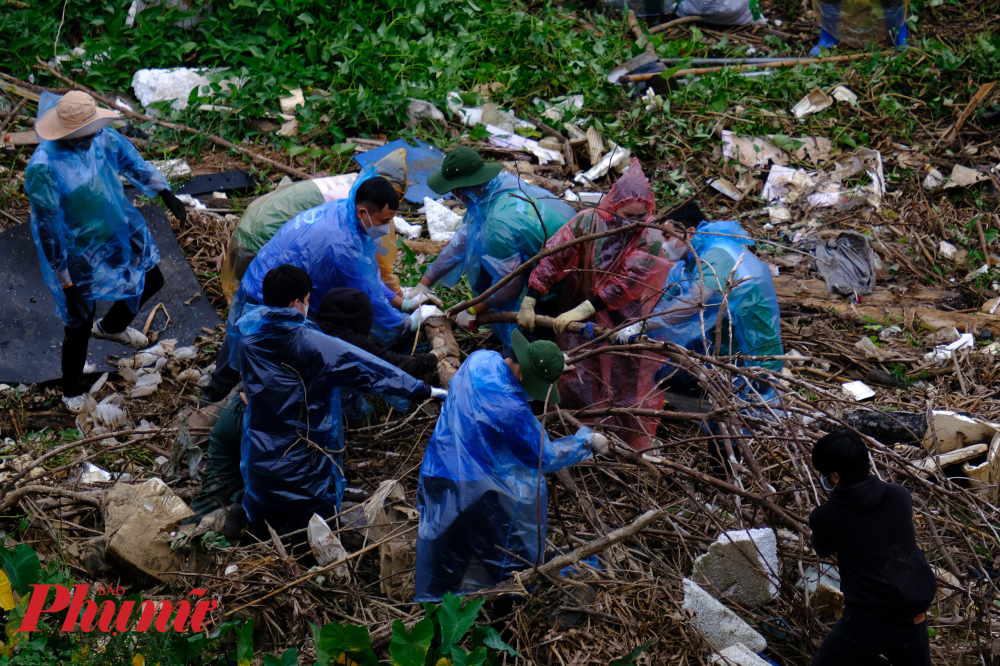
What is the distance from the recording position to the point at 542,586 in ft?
10.4

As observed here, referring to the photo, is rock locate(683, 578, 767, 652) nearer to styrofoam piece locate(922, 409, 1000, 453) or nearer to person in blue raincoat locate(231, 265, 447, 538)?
person in blue raincoat locate(231, 265, 447, 538)

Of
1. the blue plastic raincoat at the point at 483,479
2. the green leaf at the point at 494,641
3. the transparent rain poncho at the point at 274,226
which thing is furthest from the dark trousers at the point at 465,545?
the transparent rain poncho at the point at 274,226

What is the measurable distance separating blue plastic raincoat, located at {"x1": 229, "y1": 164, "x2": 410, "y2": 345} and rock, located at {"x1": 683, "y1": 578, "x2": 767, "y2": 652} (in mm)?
2137

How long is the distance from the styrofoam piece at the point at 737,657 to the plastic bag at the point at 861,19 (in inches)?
279

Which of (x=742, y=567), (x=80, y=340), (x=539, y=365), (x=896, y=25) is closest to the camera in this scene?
(x=539, y=365)

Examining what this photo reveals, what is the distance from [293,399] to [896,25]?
24.8 feet

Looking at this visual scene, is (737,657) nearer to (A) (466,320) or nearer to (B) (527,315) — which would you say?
(B) (527,315)

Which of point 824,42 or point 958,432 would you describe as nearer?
point 958,432

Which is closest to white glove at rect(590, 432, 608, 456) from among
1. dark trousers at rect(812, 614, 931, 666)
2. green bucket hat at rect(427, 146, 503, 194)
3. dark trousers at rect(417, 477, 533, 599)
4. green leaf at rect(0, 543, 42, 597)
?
dark trousers at rect(417, 477, 533, 599)

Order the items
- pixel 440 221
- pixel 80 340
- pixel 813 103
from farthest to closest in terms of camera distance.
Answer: pixel 813 103
pixel 440 221
pixel 80 340

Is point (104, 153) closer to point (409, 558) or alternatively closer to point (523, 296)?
point (523, 296)

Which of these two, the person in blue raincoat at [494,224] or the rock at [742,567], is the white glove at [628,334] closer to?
the person in blue raincoat at [494,224]

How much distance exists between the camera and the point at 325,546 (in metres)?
3.23

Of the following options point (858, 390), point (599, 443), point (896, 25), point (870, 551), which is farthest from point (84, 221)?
point (896, 25)
